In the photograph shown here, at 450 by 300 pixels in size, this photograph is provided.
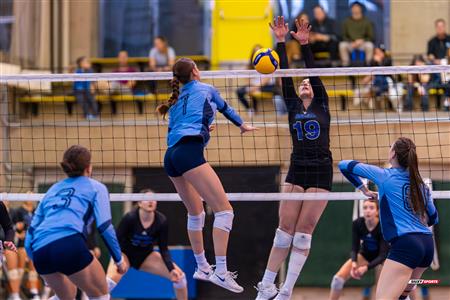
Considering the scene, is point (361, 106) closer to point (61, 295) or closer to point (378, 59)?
point (378, 59)

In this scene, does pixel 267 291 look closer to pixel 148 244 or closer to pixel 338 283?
pixel 148 244

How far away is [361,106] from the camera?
687 inches

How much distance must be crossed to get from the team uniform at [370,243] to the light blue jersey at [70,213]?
6190 millimetres

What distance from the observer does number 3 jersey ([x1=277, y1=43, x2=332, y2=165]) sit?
11.2 meters

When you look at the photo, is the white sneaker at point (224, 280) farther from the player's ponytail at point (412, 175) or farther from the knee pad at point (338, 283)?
the knee pad at point (338, 283)

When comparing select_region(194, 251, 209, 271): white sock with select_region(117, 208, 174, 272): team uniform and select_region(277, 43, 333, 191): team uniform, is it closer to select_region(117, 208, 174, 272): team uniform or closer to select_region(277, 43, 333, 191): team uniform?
select_region(277, 43, 333, 191): team uniform

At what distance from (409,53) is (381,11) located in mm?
1047

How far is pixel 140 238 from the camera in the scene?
14.6 meters

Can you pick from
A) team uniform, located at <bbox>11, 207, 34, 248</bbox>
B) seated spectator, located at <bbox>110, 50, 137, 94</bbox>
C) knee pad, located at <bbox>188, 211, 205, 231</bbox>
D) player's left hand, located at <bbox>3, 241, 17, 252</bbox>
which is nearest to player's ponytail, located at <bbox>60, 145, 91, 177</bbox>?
player's left hand, located at <bbox>3, 241, 17, 252</bbox>

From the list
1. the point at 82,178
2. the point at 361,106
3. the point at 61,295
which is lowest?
the point at 61,295

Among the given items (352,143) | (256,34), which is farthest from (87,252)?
(256,34)

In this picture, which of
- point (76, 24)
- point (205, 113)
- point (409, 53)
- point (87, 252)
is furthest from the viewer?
point (76, 24)

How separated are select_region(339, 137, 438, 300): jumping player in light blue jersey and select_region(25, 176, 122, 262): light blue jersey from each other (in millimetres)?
2443

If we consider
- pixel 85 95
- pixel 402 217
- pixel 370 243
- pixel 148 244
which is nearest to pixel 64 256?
pixel 402 217
